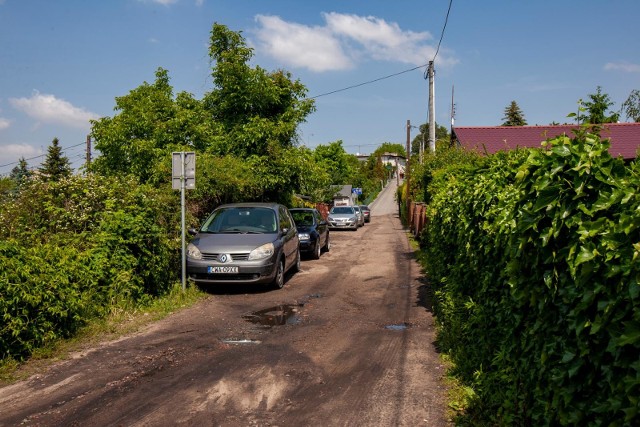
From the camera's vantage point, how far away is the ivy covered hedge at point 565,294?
2.38m

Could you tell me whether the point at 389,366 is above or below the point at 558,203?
below

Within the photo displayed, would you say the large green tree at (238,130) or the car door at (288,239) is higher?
the large green tree at (238,130)

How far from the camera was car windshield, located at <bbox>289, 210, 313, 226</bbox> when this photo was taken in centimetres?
1738

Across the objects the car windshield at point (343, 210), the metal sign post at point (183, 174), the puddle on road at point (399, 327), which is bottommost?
the puddle on road at point (399, 327)

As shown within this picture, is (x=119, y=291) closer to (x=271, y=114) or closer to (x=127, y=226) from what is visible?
(x=127, y=226)

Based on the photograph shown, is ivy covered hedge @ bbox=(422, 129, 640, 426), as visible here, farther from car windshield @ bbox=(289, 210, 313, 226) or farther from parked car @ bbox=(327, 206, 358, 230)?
parked car @ bbox=(327, 206, 358, 230)

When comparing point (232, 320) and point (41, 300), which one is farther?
point (232, 320)

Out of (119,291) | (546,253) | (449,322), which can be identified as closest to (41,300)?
(119,291)

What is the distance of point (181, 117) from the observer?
68.9 feet

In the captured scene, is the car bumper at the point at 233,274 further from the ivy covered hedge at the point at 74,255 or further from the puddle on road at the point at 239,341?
the puddle on road at the point at 239,341

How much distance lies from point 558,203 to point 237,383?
3676 mm

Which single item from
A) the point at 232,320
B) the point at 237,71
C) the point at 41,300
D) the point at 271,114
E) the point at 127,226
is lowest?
the point at 232,320

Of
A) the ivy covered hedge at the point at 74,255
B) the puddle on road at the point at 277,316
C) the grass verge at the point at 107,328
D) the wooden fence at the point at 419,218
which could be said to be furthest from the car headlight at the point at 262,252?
the wooden fence at the point at 419,218

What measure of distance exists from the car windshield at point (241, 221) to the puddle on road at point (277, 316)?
2.53 meters
